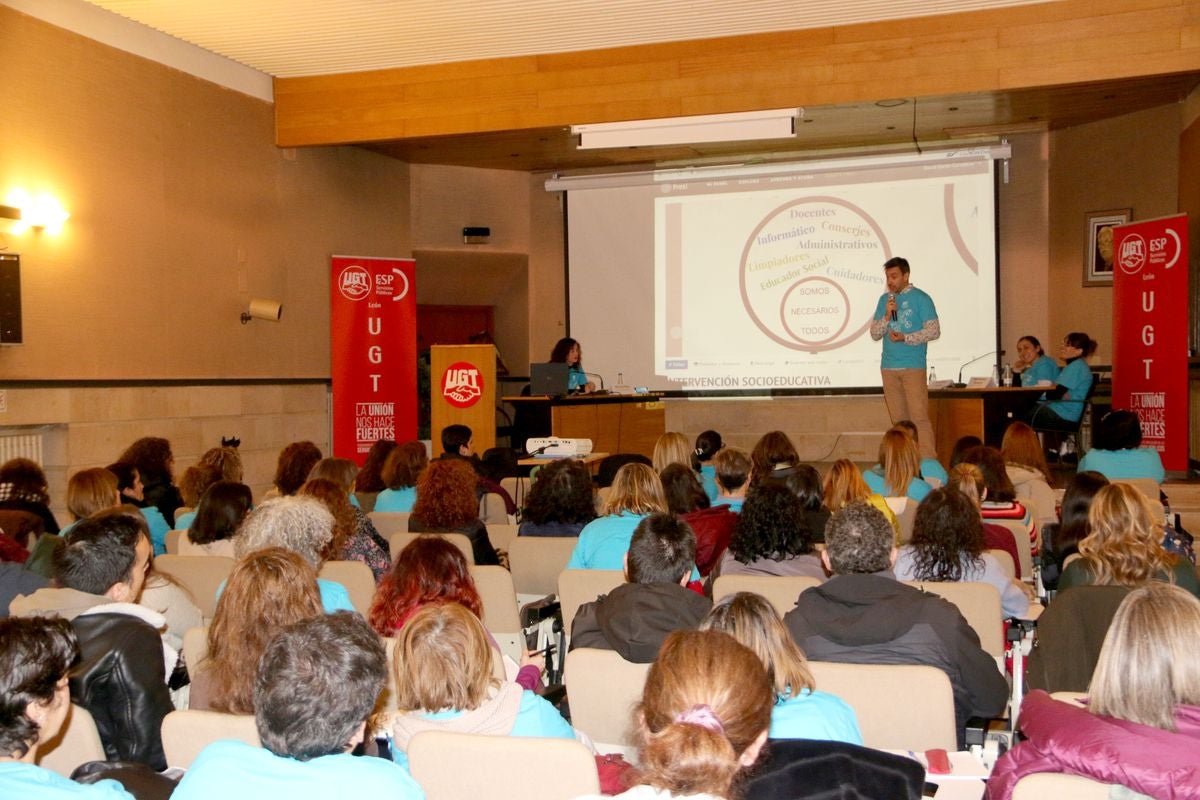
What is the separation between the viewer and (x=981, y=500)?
15.8 feet

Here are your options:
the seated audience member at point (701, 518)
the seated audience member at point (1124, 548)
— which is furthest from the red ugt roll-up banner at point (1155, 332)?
the seated audience member at point (1124, 548)

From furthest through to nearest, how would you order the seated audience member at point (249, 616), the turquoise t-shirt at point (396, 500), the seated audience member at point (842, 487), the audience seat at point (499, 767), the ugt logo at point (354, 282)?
the ugt logo at point (354, 282)
the turquoise t-shirt at point (396, 500)
the seated audience member at point (842, 487)
the seated audience member at point (249, 616)
the audience seat at point (499, 767)

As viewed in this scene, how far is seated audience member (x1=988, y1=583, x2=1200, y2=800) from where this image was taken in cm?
175

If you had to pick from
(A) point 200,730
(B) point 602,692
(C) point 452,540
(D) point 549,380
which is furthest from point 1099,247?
(A) point 200,730

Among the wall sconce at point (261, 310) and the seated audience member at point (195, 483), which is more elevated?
the wall sconce at point (261, 310)

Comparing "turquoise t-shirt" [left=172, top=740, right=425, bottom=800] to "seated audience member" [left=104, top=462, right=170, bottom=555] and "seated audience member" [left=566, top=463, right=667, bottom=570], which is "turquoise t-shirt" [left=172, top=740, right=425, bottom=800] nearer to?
"seated audience member" [left=566, top=463, right=667, bottom=570]

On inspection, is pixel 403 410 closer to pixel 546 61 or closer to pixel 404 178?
pixel 404 178

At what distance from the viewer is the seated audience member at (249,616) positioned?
7.66 feet

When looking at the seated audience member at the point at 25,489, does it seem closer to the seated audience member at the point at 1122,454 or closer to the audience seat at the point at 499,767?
the audience seat at the point at 499,767

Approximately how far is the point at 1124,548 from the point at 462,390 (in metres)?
7.09

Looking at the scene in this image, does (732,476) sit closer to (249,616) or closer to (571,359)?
(249,616)

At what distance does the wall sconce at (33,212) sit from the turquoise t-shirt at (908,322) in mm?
5794

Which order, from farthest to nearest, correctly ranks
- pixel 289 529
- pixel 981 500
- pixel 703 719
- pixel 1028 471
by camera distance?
pixel 1028 471, pixel 981 500, pixel 289 529, pixel 703 719

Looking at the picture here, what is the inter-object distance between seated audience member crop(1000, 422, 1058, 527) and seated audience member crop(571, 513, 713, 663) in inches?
119
